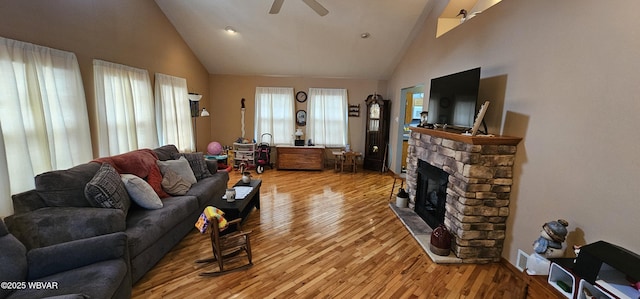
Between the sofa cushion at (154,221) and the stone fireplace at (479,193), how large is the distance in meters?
2.83

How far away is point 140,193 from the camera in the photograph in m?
2.56

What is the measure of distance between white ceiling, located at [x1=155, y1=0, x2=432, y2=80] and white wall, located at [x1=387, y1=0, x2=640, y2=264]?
195 cm

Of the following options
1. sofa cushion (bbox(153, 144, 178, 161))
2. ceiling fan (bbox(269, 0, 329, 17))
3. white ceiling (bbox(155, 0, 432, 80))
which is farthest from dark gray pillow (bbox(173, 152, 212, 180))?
white ceiling (bbox(155, 0, 432, 80))

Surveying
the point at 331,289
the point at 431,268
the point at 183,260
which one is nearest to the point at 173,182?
the point at 183,260

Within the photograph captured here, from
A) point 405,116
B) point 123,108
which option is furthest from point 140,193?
point 405,116

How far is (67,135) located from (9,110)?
21.5 inches

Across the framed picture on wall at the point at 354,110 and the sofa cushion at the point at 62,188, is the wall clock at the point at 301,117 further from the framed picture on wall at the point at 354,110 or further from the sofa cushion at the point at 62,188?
the sofa cushion at the point at 62,188

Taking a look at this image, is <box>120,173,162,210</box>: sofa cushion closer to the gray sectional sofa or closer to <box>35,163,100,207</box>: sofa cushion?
the gray sectional sofa

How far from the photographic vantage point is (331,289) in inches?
85.5

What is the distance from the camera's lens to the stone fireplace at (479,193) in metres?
2.44

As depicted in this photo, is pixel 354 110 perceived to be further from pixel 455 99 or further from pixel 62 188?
pixel 62 188

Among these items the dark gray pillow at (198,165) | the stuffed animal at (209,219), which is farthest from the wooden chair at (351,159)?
the stuffed animal at (209,219)

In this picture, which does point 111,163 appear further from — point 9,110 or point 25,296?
point 25,296

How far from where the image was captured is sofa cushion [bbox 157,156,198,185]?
10.7ft
